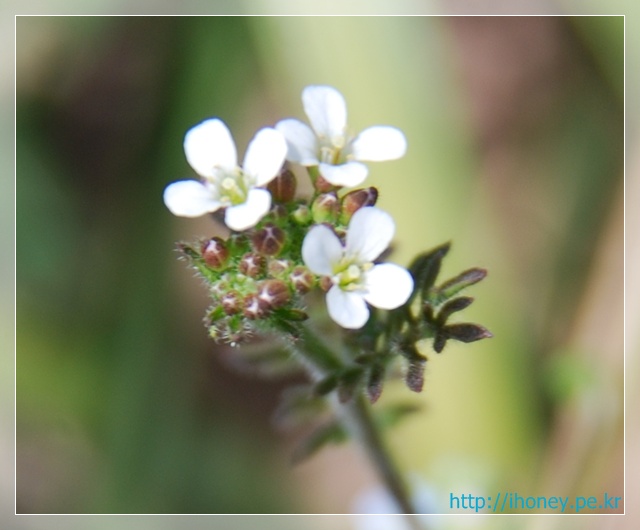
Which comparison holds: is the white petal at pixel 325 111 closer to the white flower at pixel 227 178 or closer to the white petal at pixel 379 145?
the white petal at pixel 379 145

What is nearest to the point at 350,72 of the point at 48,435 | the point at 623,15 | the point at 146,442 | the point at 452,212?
the point at 452,212

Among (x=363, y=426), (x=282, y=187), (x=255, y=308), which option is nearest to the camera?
(x=255, y=308)

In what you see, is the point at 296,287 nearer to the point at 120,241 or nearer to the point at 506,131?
the point at 120,241

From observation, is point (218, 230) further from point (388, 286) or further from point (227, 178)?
point (388, 286)

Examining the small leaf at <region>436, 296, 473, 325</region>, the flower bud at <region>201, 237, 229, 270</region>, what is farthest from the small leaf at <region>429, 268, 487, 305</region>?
the flower bud at <region>201, 237, 229, 270</region>

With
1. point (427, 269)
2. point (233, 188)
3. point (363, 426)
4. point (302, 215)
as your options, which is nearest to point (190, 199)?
point (233, 188)

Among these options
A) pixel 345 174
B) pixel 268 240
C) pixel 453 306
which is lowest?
pixel 453 306

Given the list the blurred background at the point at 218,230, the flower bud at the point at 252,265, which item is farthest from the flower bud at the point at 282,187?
the blurred background at the point at 218,230
